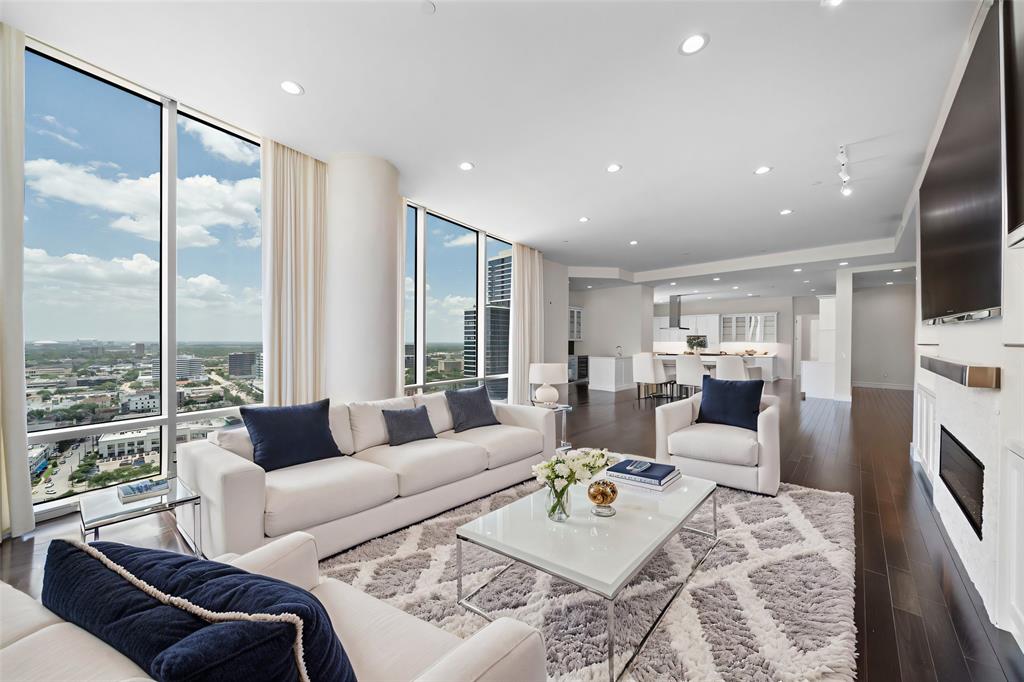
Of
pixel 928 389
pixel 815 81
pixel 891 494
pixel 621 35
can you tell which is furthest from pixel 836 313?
pixel 621 35

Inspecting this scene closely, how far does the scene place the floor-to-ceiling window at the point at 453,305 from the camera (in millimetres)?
5211

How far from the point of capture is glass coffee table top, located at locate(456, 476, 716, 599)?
5.23 ft

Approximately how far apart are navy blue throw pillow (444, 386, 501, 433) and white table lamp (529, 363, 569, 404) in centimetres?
120

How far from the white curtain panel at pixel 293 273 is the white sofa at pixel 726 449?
124 inches

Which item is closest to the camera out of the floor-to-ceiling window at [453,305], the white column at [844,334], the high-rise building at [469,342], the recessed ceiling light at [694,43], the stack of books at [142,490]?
the stack of books at [142,490]

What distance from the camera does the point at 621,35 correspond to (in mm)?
2305

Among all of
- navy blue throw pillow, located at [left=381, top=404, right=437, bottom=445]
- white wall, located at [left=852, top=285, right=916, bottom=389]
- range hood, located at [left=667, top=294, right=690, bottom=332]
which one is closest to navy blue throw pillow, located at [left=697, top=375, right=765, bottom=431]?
navy blue throw pillow, located at [left=381, top=404, right=437, bottom=445]

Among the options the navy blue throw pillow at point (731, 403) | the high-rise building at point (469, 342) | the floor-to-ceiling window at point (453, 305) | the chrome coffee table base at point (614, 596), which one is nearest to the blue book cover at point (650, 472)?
the chrome coffee table base at point (614, 596)

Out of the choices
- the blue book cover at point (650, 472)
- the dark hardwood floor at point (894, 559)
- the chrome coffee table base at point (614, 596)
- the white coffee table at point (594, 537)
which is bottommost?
the dark hardwood floor at point (894, 559)

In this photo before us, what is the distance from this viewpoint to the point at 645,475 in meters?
2.42

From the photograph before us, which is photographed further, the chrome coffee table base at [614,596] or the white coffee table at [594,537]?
the white coffee table at [594,537]

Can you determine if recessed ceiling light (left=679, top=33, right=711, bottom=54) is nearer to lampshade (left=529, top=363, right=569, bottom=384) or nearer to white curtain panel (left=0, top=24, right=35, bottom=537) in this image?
lampshade (left=529, top=363, right=569, bottom=384)

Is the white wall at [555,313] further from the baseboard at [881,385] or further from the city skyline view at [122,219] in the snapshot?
the baseboard at [881,385]

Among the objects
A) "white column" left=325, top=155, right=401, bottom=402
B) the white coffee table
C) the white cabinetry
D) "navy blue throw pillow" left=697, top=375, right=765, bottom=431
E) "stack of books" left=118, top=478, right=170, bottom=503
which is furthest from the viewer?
the white cabinetry
